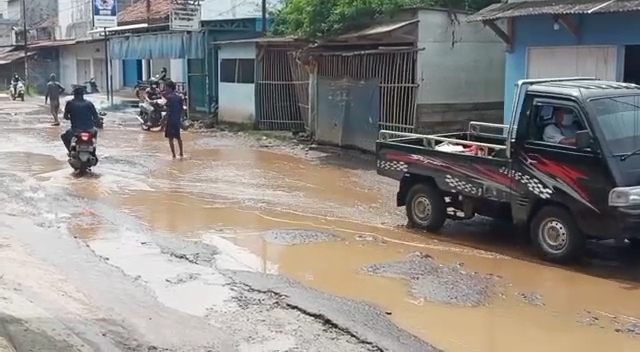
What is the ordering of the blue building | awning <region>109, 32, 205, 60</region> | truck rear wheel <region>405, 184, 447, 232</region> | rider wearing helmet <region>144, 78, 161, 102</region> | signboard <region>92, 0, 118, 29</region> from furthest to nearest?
signboard <region>92, 0, 118, 29</region> → awning <region>109, 32, 205, 60</region> → rider wearing helmet <region>144, 78, 161, 102</region> → the blue building → truck rear wheel <region>405, 184, 447, 232</region>

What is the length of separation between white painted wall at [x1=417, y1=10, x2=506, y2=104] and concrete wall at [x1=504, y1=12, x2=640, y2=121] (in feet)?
7.17

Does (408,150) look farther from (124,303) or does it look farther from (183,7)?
(183,7)

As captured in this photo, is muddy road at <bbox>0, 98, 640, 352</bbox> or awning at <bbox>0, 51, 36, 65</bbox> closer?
muddy road at <bbox>0, 98, 640, 352</bbox>

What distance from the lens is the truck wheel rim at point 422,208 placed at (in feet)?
33.4

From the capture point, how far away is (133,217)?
11219 millimetres

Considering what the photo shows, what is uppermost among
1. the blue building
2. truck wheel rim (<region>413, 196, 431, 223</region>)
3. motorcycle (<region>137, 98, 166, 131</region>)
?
the blue building

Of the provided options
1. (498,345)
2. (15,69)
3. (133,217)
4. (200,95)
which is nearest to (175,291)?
(498,345)

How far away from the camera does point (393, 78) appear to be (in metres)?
17.0

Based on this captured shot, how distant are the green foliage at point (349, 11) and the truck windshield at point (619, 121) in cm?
857

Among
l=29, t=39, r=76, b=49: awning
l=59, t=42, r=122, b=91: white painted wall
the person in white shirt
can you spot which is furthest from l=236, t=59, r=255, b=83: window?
l=29, t=39, r=76, b=49: awning

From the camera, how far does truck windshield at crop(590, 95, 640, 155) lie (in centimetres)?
814

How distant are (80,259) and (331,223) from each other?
135 inches

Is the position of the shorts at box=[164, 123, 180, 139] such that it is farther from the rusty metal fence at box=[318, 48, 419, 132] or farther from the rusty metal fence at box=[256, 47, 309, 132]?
the rusty metal fence at box=[256, 47, 309, 132]

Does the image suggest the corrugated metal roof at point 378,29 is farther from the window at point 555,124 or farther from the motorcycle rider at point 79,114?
the window at point 555,124
